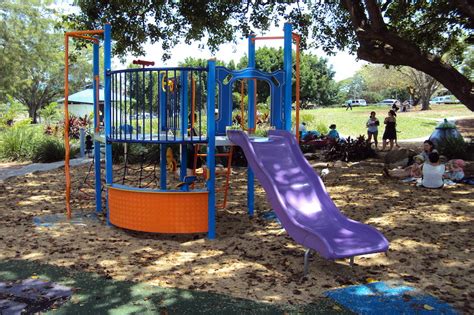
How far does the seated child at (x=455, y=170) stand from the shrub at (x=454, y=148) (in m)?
1.72

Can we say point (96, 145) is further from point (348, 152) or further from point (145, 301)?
point (348, 152)

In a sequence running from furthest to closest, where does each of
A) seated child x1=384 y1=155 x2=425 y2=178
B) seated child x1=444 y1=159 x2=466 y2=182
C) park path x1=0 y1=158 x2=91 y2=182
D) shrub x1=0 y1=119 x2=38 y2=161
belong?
shrub x1=0 y1=119 x2=38 y2=161
park path x1=0 y1=158 x2=91 y2=182
seated child x1=384 y1=155 x2=425 y2=178
seated child x1=444 y1=159 x2=466 y2=182

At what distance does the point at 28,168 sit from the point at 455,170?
34.6ft

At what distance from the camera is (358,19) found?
32.7 feet

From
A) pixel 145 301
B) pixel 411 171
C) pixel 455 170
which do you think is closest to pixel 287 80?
pixel 145 301

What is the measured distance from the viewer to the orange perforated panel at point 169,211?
235 inches

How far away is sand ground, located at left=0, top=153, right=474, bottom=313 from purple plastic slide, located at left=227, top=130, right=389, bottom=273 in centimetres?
30

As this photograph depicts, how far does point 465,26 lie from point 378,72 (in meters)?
47.1

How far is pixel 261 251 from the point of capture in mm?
5445

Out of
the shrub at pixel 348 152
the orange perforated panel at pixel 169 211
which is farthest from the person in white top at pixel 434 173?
the orange perforated panel at pixel 169 211

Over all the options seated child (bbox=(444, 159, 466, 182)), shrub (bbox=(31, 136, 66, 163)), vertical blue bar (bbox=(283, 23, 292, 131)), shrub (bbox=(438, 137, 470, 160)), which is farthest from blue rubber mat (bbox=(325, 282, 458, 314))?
shrub (bbox=(31, 136, 66, 163))

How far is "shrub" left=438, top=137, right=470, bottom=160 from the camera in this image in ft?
37.5

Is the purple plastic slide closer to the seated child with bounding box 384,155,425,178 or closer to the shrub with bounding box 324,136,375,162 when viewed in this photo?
the seated child with bounding box 384,155,425,178

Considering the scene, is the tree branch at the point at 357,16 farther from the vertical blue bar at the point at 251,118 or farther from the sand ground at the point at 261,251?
the sand ground at the point at 261,251
